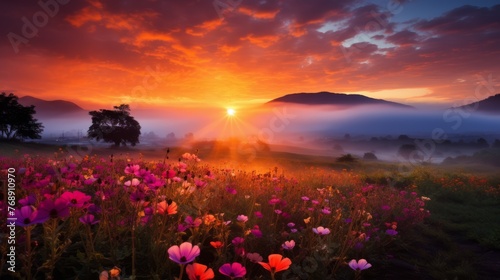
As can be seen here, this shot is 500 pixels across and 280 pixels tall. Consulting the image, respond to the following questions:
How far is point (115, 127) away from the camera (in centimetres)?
4534

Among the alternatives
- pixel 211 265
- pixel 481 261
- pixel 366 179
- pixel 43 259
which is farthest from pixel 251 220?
pixel 366 179

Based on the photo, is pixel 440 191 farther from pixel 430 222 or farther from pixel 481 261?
pixel 481 261

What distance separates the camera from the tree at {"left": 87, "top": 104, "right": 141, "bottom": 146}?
4474 cm

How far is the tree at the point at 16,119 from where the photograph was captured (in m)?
43.2

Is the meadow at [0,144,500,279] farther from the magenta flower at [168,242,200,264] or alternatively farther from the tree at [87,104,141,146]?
the tree at [87,104,141,146]

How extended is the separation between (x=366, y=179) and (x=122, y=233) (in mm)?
14383

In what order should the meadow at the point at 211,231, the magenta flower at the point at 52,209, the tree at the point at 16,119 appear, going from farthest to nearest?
the tree at the point at 16,119
the meadow at the point at 211,231
the magenta flower at the point at 52,209

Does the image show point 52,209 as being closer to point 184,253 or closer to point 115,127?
point 184,253

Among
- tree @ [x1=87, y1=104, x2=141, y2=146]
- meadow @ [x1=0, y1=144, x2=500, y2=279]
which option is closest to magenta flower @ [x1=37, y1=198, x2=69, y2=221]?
meadow @ [x1=0, y1=144, x2=500, y2=279]

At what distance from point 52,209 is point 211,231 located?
265 centimetres

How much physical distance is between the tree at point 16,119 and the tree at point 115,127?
7.07 meters

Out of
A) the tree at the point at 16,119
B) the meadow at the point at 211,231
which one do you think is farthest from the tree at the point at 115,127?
the meadow at the point at 211,231

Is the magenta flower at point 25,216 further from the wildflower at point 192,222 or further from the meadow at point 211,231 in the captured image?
the wildflower at point 192,222

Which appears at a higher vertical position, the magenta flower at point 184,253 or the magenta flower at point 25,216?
the magenta flower at point 25,216
